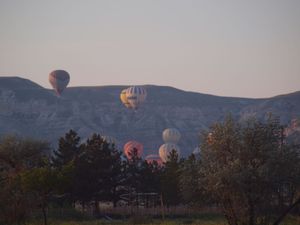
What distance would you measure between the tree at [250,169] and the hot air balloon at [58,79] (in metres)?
134

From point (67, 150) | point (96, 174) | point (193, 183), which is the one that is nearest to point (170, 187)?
point (96, 174)

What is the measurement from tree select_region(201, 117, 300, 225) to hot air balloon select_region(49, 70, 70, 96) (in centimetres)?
13444

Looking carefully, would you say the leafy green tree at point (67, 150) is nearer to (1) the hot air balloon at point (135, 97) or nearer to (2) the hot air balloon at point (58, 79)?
(1) the hot air balloon at point (135, 97)

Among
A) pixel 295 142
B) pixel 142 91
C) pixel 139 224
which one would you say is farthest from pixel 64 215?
pixel 142 91

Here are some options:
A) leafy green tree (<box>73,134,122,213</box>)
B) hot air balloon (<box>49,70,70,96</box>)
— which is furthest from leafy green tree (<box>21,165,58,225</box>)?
hot air balloon (<box>49,70,70,96</box>)

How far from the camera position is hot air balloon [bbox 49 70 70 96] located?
162 meters

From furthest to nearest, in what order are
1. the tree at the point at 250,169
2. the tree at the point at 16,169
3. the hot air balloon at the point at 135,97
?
the hot air balloon at the point at 135,97 < the tree at the point at 16,169 < the tree at the point at 250,169

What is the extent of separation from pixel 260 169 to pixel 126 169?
128 ft

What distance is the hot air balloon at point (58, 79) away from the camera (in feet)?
530

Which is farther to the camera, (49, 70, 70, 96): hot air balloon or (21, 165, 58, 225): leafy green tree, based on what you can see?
(49, 70, 70, 96): hot air balloon

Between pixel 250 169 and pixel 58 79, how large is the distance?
13654 cm

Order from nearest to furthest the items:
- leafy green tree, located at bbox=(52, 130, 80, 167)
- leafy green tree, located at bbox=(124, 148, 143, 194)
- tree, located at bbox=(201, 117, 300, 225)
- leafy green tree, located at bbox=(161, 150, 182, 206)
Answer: tree, located at bbox=(201, 117, 300, 225) < leafy green tree, located at bbox=(52, 130, 80, 167) < leafy green tree, located at bbox=(161, 150, 182, 206) < leafy green tree, located at bbox=(124, 148, 143, 194)

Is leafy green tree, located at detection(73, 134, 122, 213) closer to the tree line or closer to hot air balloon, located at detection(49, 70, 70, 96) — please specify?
the tree line

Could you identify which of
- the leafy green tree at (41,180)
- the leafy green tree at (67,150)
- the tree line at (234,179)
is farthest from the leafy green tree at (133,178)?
the leafy green tree at (41,180)
